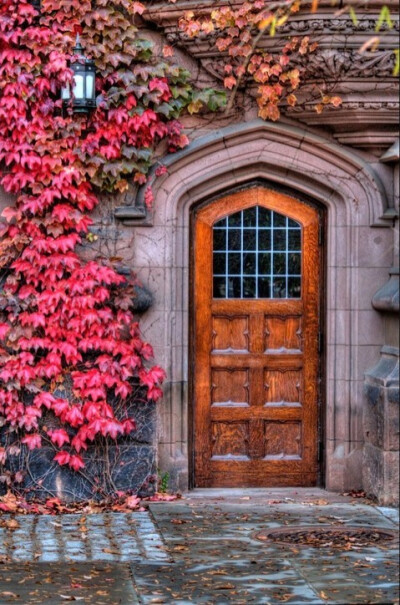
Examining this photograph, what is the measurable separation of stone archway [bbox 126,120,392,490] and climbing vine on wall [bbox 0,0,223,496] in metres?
0.34

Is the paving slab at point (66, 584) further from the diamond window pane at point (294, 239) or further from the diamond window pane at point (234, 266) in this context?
the diamond window pane at point (294, 239)

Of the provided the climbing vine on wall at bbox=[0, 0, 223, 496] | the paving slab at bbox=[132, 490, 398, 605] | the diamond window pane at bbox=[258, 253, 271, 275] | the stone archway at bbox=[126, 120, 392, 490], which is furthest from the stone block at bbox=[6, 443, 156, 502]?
the diamond window pane at bbox=[258, 253, 271, 275]

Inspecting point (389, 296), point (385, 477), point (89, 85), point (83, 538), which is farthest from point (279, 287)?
point (83, 538)

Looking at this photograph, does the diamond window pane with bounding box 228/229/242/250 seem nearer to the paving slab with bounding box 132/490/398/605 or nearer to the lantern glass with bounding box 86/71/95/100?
the lantern glass with bounding box 86/71/95/100

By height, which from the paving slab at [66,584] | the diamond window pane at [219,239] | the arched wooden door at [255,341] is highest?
the diamond window pane at [219,239]

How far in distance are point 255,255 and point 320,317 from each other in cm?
77

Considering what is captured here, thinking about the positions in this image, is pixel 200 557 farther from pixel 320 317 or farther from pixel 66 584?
pixel 320 317

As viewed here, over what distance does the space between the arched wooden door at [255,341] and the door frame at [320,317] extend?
3 centimetres

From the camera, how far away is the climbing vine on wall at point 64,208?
33.6 feet

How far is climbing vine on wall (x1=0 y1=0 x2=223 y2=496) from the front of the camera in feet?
33.6

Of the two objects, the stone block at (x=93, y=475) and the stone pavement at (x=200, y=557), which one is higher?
the stone block at (x=93, y=475)

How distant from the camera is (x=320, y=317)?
35.8ft

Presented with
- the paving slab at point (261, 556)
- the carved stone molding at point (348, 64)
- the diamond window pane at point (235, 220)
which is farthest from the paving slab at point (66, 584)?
the carved stone molding at point (348, 64)

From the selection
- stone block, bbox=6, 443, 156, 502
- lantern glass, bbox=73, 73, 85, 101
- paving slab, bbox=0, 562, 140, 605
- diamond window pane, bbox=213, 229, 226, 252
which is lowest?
paving slab, bbox=0, 562, 140, 605
